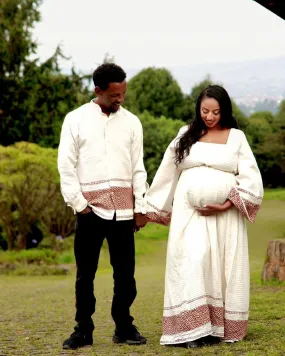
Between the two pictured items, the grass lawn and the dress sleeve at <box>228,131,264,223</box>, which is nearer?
the grass lawn

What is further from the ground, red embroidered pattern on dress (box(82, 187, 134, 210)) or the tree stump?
red embroidered pattern on dress (box(82, 187, 134, 210))

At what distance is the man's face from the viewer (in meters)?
6.83

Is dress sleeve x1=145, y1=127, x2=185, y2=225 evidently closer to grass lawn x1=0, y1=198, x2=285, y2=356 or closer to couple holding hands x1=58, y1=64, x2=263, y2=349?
couple holding hands x1=58, y1=64, x2=263, y2=349

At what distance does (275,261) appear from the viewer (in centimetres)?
1276

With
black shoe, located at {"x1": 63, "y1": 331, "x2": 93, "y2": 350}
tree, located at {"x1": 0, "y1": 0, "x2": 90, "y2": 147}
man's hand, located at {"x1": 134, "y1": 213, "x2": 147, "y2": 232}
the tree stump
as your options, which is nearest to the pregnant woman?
man's hand, located at {"x1": 134, "y1": 213, "x2": 147, "y2": 232}

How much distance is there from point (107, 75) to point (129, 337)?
2.01 m

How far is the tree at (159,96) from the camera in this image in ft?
204

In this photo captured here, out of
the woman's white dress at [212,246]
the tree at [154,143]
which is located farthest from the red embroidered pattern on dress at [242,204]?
the tree at [154,143]

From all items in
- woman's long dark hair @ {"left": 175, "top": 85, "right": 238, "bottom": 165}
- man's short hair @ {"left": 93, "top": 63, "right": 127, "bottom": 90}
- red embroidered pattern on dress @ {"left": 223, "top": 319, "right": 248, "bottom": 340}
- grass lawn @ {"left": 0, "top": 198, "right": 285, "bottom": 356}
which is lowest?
grass lawn @ {"left": 0, "top": 198, "right": 285, "bottom": 356}

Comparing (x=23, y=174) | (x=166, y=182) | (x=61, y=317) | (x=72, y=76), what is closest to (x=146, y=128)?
(x=72, y=76)

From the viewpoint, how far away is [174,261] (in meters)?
7.12

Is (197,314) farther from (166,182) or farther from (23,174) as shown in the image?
(23,174)

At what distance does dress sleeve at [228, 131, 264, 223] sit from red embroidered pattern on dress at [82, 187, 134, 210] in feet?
2.60

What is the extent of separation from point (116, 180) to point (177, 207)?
22.3 inches
